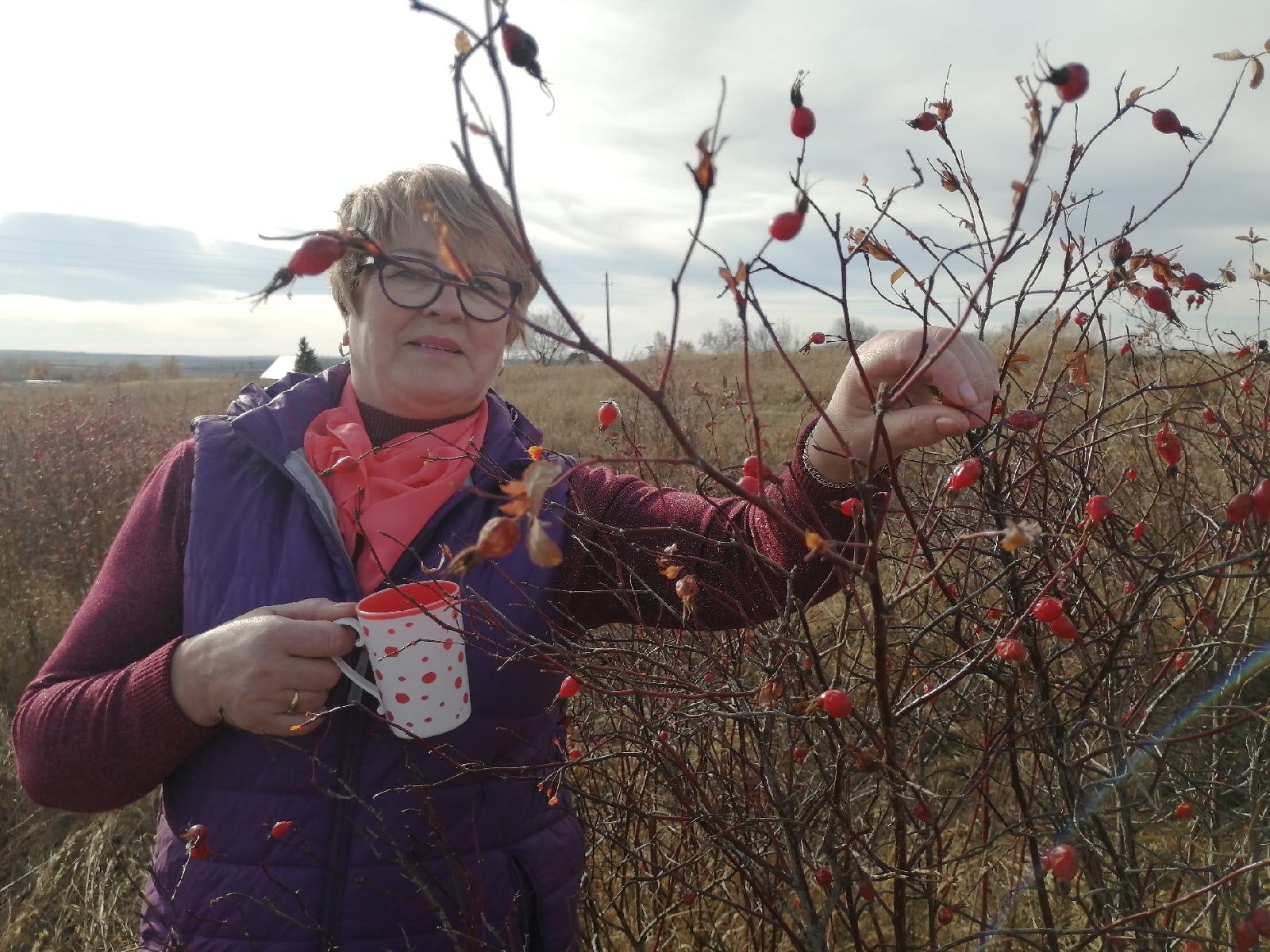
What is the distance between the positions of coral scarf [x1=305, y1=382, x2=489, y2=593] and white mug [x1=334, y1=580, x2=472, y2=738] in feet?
0.78

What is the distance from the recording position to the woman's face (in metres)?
1.66

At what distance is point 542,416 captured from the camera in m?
11.3

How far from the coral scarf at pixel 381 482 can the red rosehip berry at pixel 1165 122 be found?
114cm

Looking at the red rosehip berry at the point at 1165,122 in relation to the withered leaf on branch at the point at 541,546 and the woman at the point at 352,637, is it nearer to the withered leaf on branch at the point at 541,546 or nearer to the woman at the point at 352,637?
the woman at the point at 352,637

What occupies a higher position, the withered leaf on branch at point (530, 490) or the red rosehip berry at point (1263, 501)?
the withered leaf on branch at point (530, 490)

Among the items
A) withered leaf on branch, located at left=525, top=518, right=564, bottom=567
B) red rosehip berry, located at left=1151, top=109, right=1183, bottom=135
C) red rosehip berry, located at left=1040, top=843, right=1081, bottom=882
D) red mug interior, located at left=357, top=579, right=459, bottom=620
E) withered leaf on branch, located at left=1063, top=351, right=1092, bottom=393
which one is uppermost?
red rosehip berry, located at left=1151, top=109, right=1183, bottom=135

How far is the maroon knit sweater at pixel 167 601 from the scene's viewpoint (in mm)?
1363

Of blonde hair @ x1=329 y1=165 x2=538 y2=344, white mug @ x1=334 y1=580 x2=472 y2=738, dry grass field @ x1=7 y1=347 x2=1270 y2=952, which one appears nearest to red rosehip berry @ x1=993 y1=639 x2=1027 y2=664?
dry grass field @ x1=7 y1=347 x2=1270 y2=952

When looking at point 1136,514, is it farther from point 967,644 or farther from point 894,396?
point 894,396

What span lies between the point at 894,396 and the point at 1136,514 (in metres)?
2.45

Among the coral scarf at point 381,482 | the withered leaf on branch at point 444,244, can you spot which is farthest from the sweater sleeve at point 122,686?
the withered leaf on branch at point 444,244

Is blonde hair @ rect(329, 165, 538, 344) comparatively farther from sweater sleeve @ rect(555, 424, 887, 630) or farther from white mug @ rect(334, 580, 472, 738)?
white mug @ rect(334, 580, 472, 738)

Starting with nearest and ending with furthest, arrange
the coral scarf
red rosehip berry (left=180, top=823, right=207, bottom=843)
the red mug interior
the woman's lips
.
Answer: the red mug interior, red rosehip berry (left=180, top=823, right=207, bottom=843), the coral scarf, the woman's lips

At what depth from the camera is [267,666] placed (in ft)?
4.17
